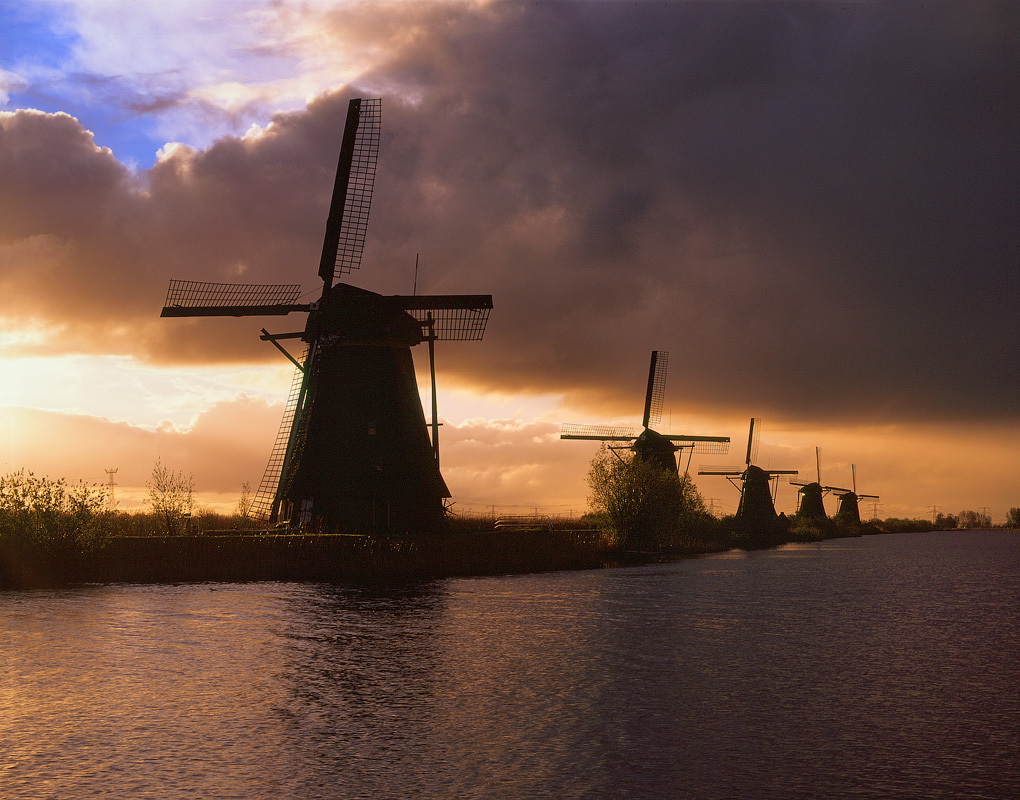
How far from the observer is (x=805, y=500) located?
132m

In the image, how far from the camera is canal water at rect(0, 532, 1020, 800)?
41.1 ft

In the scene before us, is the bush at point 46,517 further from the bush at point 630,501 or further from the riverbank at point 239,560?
the bush at point 630,501

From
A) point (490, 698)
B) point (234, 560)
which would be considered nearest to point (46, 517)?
point (234, 560)

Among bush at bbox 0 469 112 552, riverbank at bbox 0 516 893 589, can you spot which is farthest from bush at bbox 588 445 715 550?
bush at bbox 0 469 112 552

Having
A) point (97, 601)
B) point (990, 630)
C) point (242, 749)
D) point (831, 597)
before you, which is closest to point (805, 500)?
point (831, 597)

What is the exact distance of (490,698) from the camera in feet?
57.3

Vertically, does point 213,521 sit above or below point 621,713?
above

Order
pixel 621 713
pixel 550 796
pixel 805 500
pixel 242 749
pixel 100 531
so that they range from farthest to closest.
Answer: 1. pixel 805 500
2. pixel 100 531
3. pixel 621 713
4. pixel 242 749
5. pixel 550 796

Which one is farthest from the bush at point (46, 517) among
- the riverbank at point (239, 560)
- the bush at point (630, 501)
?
the bush at point (630, 501)

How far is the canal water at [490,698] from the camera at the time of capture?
12.5 meters

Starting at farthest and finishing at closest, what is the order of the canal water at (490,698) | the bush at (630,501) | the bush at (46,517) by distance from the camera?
1. the bush at (630,501)
2. the bush at (46,517)
3. the canal water at (490,698)

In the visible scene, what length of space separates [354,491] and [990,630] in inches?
905

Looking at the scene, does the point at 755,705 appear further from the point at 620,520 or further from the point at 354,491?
the point at 620,520

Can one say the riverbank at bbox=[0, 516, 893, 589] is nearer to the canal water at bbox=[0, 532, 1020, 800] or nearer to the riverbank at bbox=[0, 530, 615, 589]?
the riverbank at bbox=[0, 530, 615, 589]
